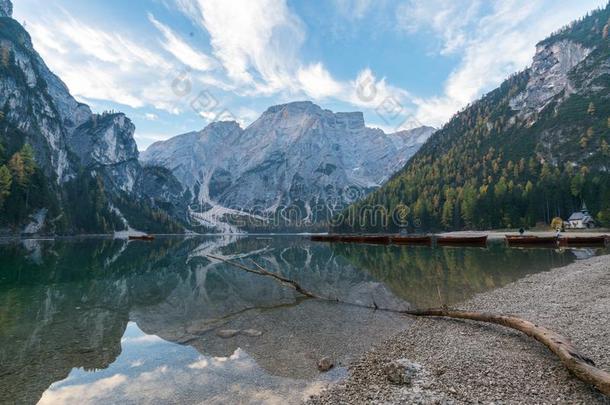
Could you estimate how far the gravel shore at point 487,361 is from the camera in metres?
8.88

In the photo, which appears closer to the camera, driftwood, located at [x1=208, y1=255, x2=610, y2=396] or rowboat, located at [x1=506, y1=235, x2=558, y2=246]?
driftwood, located at [x1=208, y1=255, x2=610, y2=396]

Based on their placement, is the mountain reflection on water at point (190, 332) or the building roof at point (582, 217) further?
the building roof at point (582, 217)

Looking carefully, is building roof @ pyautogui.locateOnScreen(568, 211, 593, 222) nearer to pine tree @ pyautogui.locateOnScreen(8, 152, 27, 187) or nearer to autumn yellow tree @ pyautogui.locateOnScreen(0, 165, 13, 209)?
autumn yellow tree @ pyautogui.locateOnScreen(0, 165, 13, 209)

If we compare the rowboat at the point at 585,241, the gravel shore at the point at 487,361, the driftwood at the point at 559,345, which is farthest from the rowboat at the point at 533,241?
the driftwood at the point at 559,345

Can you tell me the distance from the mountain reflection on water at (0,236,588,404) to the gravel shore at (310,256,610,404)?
135cm

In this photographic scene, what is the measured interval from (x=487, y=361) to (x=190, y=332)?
1395 cm

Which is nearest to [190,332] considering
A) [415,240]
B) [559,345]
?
[559,345]

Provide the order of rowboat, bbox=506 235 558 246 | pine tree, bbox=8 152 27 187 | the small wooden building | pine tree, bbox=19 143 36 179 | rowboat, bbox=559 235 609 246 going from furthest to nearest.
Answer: pine tree, bbox=19 143 36 179, pine tree, bbox=8 152 27 187, the small wooden building, rowboat, bbox=506 235 558 246, rowboat, bbox=559 235 609 246

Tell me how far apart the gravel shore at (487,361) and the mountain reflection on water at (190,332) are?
4.42ft

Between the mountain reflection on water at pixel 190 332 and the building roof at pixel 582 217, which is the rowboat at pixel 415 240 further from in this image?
the building roof at pixel 582 217

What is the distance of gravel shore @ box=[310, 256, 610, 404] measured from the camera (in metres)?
8.88

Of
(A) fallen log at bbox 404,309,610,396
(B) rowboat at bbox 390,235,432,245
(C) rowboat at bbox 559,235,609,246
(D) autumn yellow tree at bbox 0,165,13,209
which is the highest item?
(D) autumn yellow tree at bbox 0,165,13,209

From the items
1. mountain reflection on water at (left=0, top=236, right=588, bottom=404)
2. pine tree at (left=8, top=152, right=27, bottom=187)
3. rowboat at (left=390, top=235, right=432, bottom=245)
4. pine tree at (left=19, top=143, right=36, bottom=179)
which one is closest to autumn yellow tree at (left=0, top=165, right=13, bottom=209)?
A: pine tree at (left=8, top=152, right=27, bottom=187)

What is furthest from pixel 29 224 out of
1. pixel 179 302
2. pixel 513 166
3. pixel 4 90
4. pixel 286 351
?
pixel 513 166
